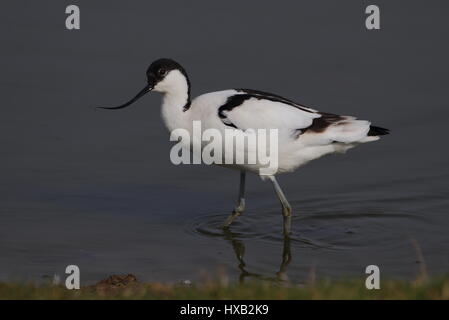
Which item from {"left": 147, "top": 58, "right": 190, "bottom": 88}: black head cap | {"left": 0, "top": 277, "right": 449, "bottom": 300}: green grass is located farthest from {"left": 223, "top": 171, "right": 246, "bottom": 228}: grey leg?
{"left": 0, "top": 277, "right": 449, "bottom": 300}: green grass

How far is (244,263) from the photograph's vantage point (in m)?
8.52

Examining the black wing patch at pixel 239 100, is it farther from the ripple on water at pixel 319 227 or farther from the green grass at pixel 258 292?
the green grass at pixel 258 292

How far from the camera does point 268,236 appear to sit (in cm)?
922

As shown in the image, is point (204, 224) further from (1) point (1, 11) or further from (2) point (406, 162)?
(1) point (1, 11)

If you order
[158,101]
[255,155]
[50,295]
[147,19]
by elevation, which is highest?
[147,19]

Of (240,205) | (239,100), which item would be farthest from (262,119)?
(240,205)

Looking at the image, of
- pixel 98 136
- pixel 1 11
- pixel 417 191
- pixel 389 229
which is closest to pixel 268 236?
pixel 389 229

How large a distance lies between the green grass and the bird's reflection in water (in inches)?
66.4

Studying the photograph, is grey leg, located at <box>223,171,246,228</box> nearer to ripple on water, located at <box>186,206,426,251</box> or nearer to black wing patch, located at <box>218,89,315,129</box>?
ripple on water, located at <box>186,206,426,251</box>

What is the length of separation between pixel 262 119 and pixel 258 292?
3.01 metres

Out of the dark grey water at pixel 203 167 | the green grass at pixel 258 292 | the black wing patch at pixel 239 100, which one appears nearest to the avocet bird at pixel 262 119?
the black wing patch at pixel 239 100

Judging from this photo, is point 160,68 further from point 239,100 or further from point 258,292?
point 258,292

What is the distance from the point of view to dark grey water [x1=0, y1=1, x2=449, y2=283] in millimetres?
8695

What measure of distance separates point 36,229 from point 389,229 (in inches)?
134
